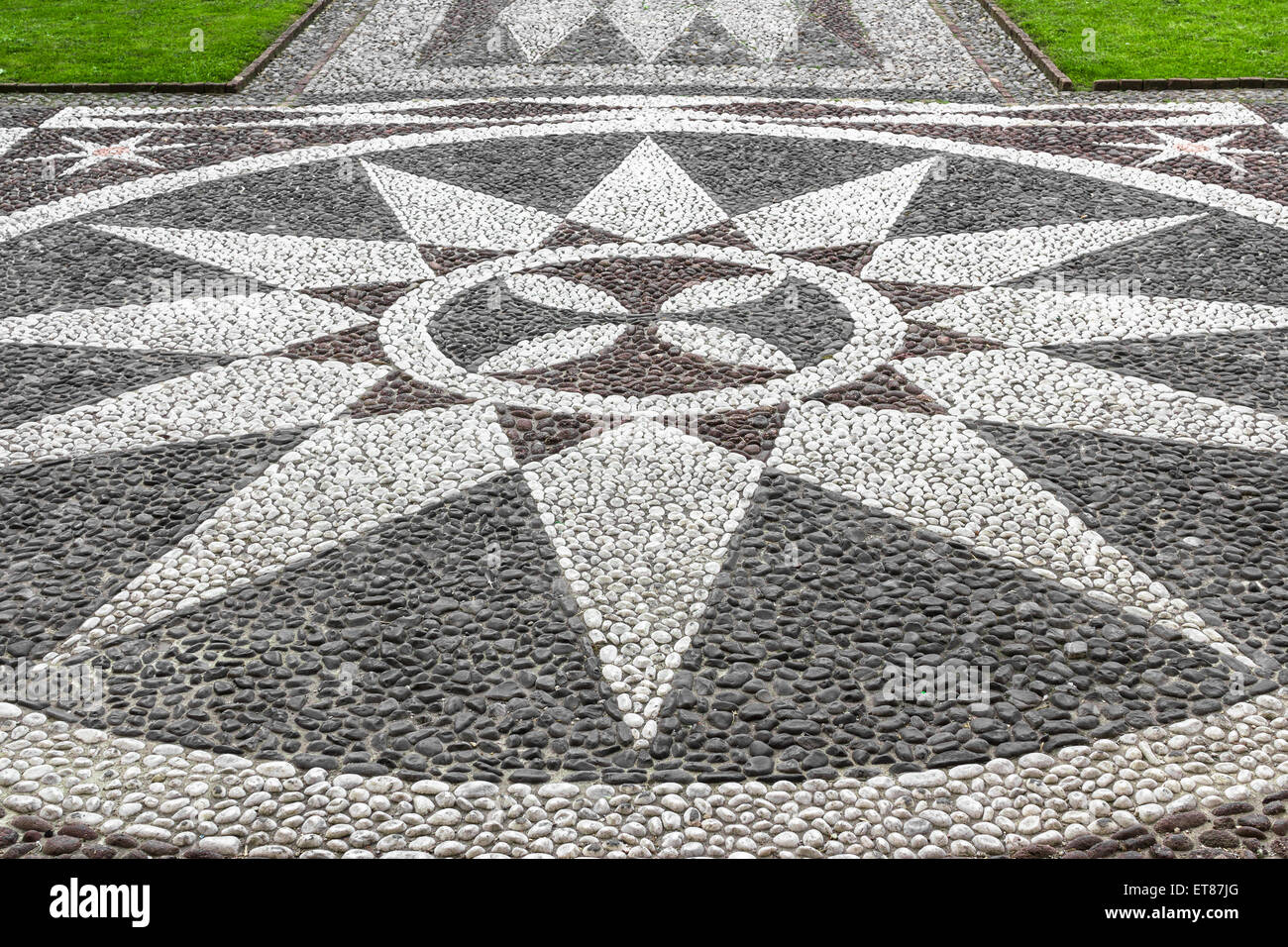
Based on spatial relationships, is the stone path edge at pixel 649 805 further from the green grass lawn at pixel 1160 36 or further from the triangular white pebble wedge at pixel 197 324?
the green grass lawn at pixel 1160 36

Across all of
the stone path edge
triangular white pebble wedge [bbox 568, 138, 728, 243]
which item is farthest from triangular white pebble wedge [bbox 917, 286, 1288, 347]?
the stone path edge

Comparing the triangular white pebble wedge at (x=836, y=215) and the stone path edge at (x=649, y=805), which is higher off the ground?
the triangular white pebble wedge at (x=836, y=215)

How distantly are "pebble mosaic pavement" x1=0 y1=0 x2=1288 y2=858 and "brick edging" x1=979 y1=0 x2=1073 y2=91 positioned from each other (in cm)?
191

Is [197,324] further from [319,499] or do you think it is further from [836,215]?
[836,215]

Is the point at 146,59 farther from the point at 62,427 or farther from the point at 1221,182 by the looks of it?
the point at 1221,182

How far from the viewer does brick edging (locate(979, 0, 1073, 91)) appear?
468 inches

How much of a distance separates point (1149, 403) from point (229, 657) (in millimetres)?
4716

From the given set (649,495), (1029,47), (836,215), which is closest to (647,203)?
(836,215)

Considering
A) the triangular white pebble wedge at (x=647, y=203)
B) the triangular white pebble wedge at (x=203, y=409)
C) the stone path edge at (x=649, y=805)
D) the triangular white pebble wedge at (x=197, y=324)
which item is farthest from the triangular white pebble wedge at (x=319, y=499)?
the triangular white pebble wedge at (x=647, y=203)

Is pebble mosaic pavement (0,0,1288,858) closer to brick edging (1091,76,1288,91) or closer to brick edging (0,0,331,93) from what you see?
brick edging (1091,76,1288,91)

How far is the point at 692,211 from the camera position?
8812mm

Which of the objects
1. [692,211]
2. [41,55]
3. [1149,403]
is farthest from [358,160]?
[1149,403]

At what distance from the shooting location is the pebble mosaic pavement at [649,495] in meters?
4.00

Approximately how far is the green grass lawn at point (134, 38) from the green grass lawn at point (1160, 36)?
29.8 ft
